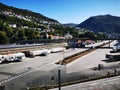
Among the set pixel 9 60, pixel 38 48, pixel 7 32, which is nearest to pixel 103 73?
pixel 9 60

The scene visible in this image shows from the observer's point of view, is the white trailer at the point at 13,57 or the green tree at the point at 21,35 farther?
the green tree at the point at 21,35

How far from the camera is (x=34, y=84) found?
137 ft

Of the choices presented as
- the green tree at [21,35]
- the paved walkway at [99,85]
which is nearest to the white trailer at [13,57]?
the paved walkway at [99,85]

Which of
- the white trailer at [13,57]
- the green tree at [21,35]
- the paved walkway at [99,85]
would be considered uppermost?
the green tree at [21,35]

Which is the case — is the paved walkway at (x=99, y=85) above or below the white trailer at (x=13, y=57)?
below

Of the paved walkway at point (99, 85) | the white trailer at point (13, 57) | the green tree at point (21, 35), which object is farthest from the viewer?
the green tree at point (21, 35)

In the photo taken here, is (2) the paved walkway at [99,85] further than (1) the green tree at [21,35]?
No

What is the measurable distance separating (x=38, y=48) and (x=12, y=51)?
22692 mm

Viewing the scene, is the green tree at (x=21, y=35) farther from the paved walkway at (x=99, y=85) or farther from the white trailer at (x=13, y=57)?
the paved walkway at (x=99, y=85)

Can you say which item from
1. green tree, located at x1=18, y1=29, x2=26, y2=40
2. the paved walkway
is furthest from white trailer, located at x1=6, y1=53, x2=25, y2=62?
green tree, located at x1=18, y1=29, x2=26, y2=40

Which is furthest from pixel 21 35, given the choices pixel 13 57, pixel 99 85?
pixel 99 85

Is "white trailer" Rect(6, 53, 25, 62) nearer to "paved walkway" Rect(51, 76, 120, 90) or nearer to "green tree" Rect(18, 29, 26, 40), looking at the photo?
"paved walkway" Rect(51, 76, 120, 90)

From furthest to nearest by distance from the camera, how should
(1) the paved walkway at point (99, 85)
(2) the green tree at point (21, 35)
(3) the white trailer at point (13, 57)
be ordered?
1. (2) the green tree at point (21, 35)
2. (3) the white trailer at point (13, 57)
3. (1) the paved walkway at point (99, 85)

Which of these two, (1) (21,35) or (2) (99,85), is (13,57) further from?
(1) (21,35)
